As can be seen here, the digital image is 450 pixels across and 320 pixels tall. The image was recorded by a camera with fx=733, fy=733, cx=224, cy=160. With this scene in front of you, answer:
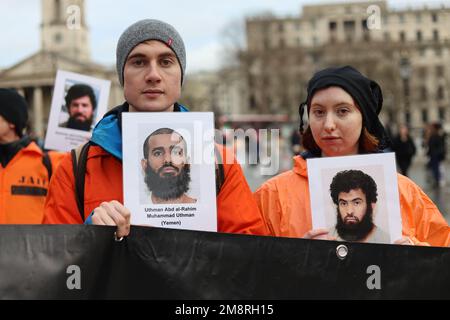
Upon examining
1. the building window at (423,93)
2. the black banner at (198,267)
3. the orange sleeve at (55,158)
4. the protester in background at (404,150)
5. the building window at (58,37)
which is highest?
the building window at (58,37)

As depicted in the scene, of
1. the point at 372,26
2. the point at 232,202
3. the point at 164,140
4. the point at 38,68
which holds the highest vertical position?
the point at 38,68

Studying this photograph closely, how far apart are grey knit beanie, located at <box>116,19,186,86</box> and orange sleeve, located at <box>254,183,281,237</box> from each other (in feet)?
1.97

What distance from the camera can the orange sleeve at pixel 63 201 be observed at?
2.51 metres

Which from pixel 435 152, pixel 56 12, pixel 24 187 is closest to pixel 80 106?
pixel 24 187

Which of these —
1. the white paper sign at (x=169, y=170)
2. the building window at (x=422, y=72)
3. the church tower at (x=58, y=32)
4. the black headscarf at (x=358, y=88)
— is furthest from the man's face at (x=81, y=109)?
the church tower at (x=58, y=32)

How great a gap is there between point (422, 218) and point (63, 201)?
4.40ft

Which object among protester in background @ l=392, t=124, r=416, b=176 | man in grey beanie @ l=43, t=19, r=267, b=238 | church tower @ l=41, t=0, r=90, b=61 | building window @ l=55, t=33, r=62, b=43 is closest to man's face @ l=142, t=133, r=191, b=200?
man in grey beanie @ l=43, t=19, r=267, b=238

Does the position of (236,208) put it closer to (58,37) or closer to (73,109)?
(73,109)

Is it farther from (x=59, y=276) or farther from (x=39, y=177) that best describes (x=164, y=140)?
(x=39, y=177)

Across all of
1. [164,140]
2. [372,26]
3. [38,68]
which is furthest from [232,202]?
[38,68]

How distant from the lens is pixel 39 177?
14.2 ft

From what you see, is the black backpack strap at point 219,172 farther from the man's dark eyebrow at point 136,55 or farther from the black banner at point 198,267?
the man's dark eyebrow at point 136,55

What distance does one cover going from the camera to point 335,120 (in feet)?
8.89

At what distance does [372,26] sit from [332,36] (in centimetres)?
7779
